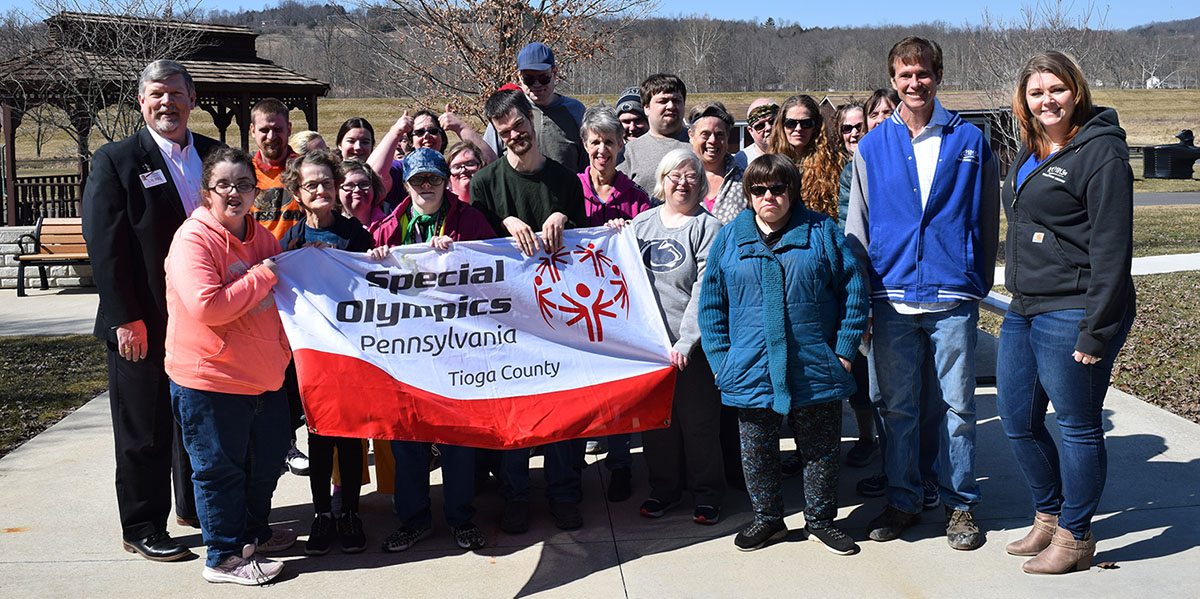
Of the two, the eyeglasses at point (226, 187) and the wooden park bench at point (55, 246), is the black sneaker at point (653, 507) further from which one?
the wooden park bench at point (55, 246)

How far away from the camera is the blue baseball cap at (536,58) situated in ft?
19.9

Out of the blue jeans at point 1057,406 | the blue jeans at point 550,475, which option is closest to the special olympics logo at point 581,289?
the blue jeans at point 550,475

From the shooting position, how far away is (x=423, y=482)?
188 inches

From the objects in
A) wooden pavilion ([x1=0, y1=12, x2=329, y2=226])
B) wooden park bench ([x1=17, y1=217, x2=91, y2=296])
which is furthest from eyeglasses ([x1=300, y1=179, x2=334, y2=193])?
wooden pavilion ([x1=0, y1=12, x2=329, y2=226])

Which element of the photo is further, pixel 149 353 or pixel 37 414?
pixel 37 414

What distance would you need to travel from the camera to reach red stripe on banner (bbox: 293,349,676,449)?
14.9 ft

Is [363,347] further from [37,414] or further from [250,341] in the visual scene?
[37,414]

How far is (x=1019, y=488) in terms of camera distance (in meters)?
5.39

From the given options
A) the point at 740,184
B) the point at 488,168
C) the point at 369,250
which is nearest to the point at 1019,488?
the point at 740,184

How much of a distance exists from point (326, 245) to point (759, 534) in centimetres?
249

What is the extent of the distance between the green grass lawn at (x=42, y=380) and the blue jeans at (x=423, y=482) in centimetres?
323

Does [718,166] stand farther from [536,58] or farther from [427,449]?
[427,449]

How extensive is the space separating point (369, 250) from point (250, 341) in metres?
0.79

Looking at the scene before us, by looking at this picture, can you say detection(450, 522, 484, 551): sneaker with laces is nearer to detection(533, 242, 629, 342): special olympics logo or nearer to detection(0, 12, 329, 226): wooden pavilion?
detection(533, 242, 629, 342): special olympics logo
